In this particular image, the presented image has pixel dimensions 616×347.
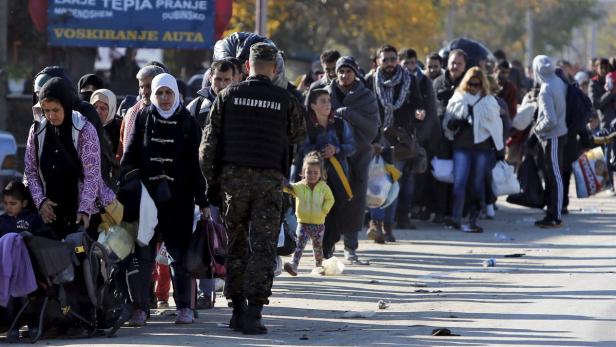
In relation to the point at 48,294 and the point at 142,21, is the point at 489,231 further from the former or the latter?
the point at 48,294

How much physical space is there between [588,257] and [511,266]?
1.21 metres

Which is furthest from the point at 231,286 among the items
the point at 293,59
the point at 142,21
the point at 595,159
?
the point at 293,59

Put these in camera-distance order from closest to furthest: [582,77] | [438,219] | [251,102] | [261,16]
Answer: [251,102] → [438,219] → [261,16] → [582,77]

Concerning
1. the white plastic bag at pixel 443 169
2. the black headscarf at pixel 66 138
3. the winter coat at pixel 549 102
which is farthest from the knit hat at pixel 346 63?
the black headscarf at pixel 66 138

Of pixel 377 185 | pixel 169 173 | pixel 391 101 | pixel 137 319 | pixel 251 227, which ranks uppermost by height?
pixel 391 101

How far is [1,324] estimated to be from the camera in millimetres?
10594

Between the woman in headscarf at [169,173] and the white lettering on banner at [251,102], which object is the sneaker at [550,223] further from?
the white lettering on banner at [251,102]

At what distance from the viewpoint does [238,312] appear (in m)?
11.1

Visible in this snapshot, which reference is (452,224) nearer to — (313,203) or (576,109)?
(576,109)

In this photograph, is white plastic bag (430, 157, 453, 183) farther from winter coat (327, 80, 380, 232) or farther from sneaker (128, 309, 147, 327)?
sneaker (128, 309, 147, 327)

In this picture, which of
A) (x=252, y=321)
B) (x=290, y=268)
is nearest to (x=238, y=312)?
(x=252, y=321)

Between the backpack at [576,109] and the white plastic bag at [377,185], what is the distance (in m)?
3.75

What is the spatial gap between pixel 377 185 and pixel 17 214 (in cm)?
662

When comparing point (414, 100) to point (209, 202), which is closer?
point (209, 202)
